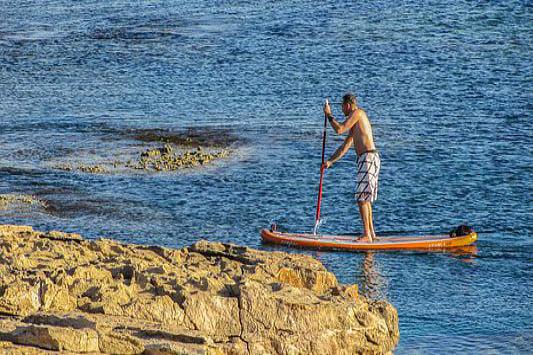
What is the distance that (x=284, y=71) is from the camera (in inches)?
878

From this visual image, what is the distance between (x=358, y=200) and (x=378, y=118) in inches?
244

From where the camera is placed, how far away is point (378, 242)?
1246 centimetres

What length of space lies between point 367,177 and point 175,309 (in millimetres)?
5706

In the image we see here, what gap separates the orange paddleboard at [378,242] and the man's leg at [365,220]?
80 millimetres

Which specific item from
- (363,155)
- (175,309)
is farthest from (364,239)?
(175,309)

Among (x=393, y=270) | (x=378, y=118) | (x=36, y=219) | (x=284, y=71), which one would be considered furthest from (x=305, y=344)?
(x=284, y=71)

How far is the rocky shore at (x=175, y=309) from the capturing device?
262 inches

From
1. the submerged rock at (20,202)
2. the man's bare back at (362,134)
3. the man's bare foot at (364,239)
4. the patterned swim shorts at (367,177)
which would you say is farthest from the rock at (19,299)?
the submerged rock at (20,202)

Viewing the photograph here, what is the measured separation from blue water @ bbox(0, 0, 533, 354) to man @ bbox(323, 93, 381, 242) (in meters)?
0.60

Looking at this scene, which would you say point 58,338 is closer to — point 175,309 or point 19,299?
point 19,299

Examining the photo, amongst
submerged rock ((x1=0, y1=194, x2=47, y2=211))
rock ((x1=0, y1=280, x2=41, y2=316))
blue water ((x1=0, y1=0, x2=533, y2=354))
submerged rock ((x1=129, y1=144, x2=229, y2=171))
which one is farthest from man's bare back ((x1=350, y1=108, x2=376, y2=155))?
rock ((x1=0, y1=280, x2=41, y2=316))

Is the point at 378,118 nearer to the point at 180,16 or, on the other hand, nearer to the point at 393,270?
the point at 393,270

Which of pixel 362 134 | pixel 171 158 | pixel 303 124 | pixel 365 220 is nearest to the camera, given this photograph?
pixel 365 220

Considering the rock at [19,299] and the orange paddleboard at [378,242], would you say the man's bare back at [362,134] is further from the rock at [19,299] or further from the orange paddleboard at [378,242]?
the rock at [19,299]
